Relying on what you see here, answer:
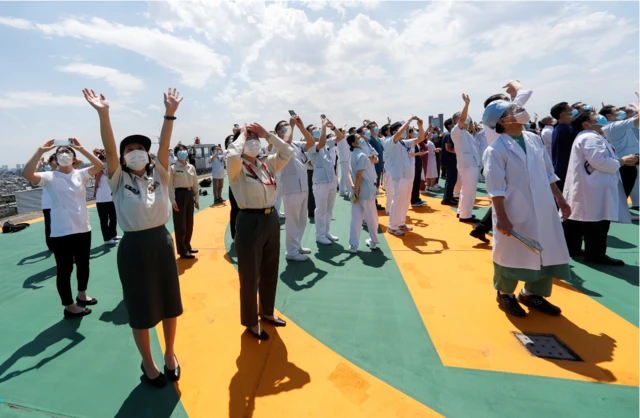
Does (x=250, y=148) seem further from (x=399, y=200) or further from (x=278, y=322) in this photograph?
(x=399, y=200)

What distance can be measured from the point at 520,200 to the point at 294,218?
9.85 ft

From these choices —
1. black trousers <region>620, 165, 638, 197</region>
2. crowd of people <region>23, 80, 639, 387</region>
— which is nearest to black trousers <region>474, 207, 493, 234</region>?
crowd of people <region>23, 80, 639, 387</region>

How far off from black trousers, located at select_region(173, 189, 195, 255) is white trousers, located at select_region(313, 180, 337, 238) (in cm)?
218

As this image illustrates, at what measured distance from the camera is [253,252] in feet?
9.28

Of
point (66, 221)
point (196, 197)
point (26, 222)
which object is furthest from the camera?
point (26, 222)

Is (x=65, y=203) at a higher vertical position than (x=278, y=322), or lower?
higher

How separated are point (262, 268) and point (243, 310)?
0.42 metres

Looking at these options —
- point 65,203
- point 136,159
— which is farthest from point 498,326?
point 65,203

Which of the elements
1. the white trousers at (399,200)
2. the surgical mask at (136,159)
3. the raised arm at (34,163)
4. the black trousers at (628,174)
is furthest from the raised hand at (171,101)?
the black trousers at (628,174)

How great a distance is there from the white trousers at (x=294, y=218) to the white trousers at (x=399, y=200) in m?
2.13

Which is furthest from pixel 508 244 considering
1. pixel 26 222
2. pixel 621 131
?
pixel 26 222

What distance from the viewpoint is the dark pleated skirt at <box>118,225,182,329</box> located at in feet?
7.52

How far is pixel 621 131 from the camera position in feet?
21.0

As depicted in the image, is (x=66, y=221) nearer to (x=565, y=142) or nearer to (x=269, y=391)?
(x=269, y=391)
